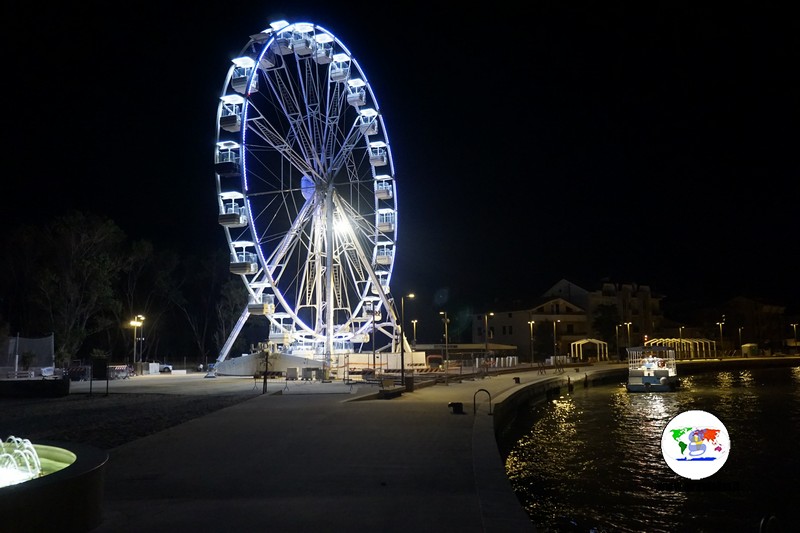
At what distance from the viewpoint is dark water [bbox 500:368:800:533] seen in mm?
11273

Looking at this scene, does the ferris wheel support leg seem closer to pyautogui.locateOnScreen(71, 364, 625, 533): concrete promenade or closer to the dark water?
the dark water

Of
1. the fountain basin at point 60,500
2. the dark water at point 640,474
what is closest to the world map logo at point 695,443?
the dark water at point 640,474

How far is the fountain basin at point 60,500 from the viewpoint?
6082 mm

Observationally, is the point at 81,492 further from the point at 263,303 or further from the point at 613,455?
the point at 263,303

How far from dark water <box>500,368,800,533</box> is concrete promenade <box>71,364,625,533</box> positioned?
5.57ft

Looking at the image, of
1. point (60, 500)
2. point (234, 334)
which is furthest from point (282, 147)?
point (60, 500)

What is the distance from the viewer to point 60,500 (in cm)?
659

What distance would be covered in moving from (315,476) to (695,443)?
525 centimetres

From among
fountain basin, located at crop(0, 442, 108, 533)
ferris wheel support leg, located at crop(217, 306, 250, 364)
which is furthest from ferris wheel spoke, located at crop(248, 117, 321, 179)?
fountain basin, located at crop(0, 442, 108, 533)

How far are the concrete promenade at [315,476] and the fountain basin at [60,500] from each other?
1.23 ft

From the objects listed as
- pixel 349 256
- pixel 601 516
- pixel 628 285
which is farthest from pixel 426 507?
pixel 628 285

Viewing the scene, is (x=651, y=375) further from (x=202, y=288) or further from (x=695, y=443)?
(x=202, y=288)

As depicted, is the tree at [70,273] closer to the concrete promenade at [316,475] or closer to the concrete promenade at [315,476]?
the concrete promenade at [316,475]

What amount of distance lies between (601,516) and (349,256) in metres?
31.4
